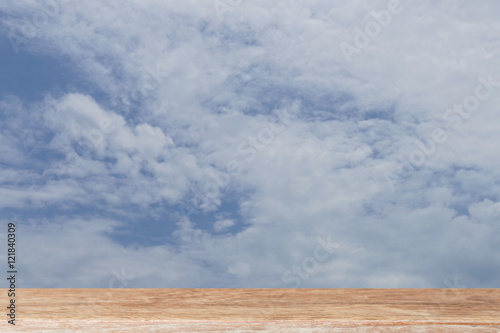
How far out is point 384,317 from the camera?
2564 millimetres

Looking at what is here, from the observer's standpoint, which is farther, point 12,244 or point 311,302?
point 12,244

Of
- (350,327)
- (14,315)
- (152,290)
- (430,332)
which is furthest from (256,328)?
(14,315)

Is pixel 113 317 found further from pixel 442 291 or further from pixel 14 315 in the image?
pixel 442 291

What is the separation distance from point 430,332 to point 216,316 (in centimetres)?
147

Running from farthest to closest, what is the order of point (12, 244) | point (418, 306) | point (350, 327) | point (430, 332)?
point (12, 244) < point (418, 306) < point (350, 327) < point (430, 332)

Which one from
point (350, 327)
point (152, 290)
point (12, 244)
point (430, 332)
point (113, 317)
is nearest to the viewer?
point (430, 332)

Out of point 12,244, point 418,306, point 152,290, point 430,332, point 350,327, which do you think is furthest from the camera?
point 12,244

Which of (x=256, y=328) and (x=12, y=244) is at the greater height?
(x=12, y=244)

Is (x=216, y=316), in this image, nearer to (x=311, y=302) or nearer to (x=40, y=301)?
(x=311, y=302)

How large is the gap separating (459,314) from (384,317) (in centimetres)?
43

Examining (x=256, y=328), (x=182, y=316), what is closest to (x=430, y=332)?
(x=256, y=328)

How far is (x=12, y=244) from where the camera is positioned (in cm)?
381

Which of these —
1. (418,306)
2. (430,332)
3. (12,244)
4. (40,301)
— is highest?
(12,244)

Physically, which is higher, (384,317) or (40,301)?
(40,301)
